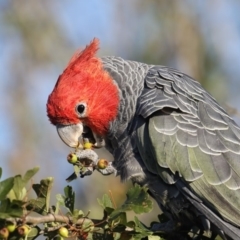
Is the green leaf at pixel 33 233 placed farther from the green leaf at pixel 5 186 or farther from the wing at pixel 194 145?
the wing at pixel 194 145

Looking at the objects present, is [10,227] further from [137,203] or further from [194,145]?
[194,145]

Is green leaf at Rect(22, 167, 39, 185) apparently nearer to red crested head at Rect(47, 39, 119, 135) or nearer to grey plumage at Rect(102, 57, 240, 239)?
grey plumage at Rect(102, 57, 240, 239)

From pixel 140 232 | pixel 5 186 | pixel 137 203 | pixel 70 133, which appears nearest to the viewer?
pixel 5 186

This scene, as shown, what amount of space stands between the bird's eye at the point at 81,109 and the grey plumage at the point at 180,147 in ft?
1.17

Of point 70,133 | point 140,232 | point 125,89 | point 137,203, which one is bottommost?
point 140,232

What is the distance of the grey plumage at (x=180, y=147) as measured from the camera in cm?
485

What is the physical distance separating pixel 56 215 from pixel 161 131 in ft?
4.93

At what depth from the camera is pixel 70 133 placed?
5527mm

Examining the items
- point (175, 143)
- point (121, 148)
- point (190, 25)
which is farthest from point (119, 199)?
point (190, 25)

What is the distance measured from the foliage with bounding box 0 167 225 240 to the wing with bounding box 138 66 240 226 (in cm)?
88

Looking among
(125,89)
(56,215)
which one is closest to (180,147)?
(125,89)

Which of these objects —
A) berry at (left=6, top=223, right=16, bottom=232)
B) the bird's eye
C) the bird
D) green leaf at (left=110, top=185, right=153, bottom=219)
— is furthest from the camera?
the bird's eye

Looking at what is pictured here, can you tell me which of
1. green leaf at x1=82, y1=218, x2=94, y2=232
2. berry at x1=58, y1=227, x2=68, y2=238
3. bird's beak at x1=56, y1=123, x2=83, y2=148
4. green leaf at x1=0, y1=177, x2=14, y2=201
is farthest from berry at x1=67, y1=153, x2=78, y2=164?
green leaf at x1=0, y1=177, x2=14, y2=201

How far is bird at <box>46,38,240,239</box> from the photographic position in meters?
4.87
